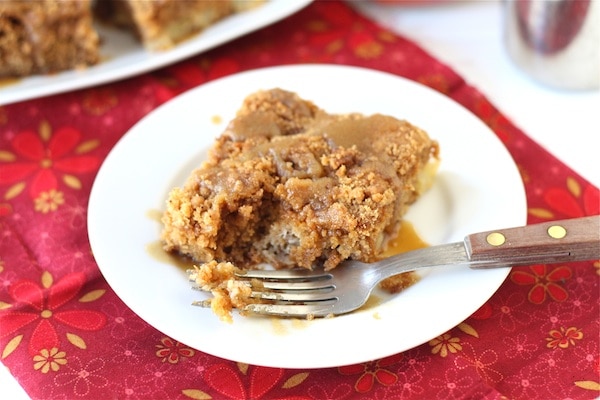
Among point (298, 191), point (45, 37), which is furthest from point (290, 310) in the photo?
point (45, 37)

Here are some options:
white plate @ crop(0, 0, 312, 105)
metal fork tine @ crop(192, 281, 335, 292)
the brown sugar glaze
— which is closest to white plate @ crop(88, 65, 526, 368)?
the brown sugar glaze

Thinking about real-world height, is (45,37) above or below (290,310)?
above

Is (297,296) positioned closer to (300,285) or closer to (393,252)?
(300,285)

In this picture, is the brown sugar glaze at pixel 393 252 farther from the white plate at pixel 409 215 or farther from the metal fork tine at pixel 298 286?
the metal fork tine at pixel 298 286

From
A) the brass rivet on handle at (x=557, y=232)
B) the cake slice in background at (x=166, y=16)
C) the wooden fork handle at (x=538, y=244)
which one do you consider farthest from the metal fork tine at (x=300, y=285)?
the cake slice in background at (x=166, y=16)

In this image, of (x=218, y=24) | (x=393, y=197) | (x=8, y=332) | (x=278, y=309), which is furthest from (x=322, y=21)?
(x=8, y=332)

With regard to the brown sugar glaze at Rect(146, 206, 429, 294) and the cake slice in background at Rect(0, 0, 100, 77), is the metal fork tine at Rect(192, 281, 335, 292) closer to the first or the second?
the brown sugar glaze at Rect(146, 206, 429, 294)

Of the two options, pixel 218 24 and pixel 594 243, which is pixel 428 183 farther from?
pixel 218 24
